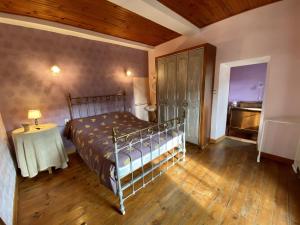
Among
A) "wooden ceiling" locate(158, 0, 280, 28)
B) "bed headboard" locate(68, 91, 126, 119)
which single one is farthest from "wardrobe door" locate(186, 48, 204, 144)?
"bed headboard" locate(68, 91, 126, 119)

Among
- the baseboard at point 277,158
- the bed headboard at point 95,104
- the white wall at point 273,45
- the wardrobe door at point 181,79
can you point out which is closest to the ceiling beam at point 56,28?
the bed headboard at point 95,104

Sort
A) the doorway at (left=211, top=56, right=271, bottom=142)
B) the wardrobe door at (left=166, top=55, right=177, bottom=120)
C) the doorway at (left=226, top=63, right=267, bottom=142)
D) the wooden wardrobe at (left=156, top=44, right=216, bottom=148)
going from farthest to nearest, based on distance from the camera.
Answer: the doorway at (left=226, top=63, right=267, bottom=142) < the wardrobe door at (left=166, top=55, right=177, bottom=120) < the doorway at (left=211, top=56, right=271, bottom=142) < the wooden wardrobe at (left=156, top=44, right=216, bottom=148)

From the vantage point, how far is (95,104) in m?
3.56

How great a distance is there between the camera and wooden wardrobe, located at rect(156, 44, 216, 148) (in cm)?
290

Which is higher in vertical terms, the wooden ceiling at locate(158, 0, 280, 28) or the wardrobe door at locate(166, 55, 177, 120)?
the wooden ceiling at locate(158, 0, 280, 28)

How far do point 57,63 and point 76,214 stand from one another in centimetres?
285

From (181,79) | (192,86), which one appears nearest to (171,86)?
(181,79)

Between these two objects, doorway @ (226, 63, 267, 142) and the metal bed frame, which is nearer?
the metal bed frame

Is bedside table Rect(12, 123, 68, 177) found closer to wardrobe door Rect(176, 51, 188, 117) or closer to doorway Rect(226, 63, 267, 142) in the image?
wardrobe door Rect(176, 51, 188, 117)

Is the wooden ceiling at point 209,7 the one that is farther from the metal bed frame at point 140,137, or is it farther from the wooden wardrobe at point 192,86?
the metal bed frame at point 140,137

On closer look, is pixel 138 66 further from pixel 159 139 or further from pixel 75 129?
pixel 159 139

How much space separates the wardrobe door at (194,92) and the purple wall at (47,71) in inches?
82.6

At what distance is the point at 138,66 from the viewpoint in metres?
4.43

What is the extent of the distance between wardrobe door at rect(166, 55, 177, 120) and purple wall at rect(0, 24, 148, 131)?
1509 millimetres
